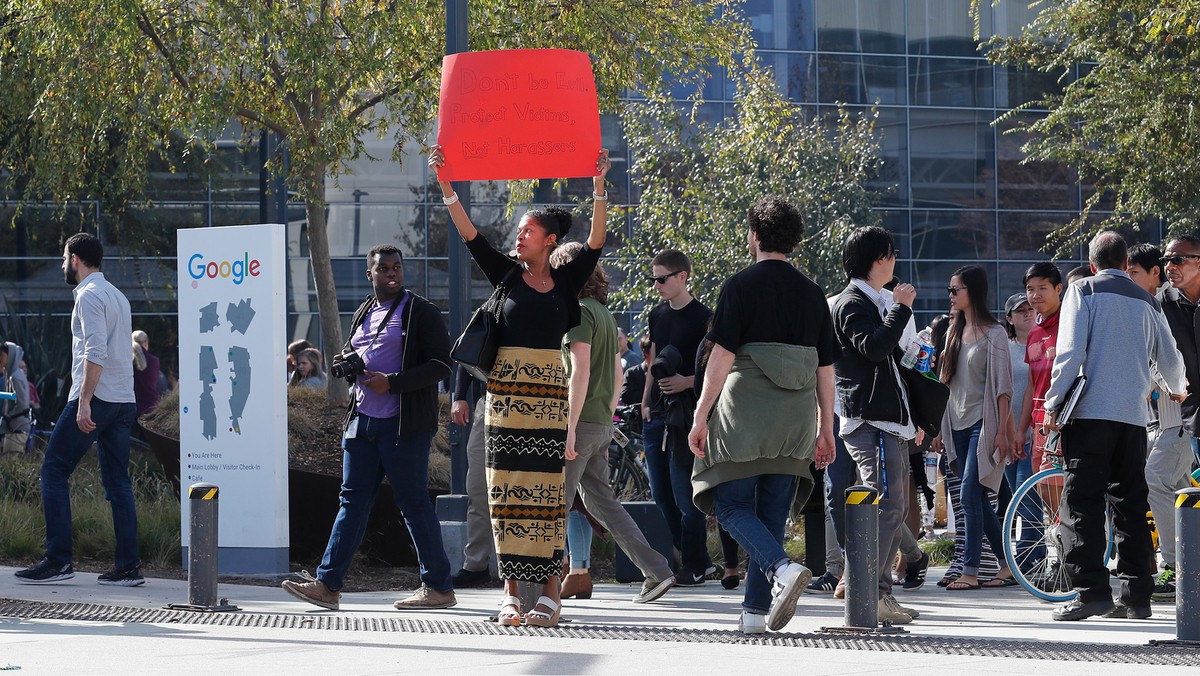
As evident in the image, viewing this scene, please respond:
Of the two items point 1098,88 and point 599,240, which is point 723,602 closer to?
point 599,240

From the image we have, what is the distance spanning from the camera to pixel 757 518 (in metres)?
6.64

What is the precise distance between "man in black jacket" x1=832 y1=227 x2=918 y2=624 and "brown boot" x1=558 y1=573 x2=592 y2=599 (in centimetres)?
191

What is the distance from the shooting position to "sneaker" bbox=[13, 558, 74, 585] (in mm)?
9055

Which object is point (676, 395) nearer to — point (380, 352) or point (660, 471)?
point (660, 471)

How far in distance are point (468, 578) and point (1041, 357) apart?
142 inches

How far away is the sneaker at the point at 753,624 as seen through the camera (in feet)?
21.7

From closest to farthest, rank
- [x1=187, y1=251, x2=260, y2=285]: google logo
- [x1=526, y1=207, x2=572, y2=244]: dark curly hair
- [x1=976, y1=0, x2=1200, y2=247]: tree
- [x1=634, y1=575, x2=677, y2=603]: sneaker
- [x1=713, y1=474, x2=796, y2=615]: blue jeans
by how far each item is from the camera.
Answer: [x1=713, y1=474, x2=796, y2=615]: blue jeans → [x1=526, y1=207, x2=572, y2=244]: dark curly hair → [x1=634, y1=575, x2=677, y2=603]: sneaker → [x1=187, y1=251, x2=260, y2=285]: google logo → [x1=976, y1=0, x2=1200, y2=247]: tree

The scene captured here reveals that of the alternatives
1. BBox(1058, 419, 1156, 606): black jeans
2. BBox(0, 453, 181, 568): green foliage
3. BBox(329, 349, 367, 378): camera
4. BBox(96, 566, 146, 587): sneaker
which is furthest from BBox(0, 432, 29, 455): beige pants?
BBox(1058, 419, 1156, 606): black jeans

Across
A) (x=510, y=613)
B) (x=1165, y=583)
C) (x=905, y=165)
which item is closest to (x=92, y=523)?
(x=510, y=613)

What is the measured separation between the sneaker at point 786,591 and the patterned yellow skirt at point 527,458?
1073 millimetres

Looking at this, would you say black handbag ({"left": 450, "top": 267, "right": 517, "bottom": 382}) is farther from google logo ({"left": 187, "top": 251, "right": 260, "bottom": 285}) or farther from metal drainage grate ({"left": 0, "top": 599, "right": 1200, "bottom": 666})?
google logo ({"left": 187, "top": 251, "right": 260, "bottom": 285})

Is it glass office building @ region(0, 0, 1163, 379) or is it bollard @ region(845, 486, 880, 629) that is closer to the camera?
bollard @ region(845, 486, 880, 629)

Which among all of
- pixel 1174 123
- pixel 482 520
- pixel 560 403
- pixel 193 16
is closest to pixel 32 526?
pixel 482 520

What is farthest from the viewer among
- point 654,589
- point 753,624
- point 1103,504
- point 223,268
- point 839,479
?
point 223,268
